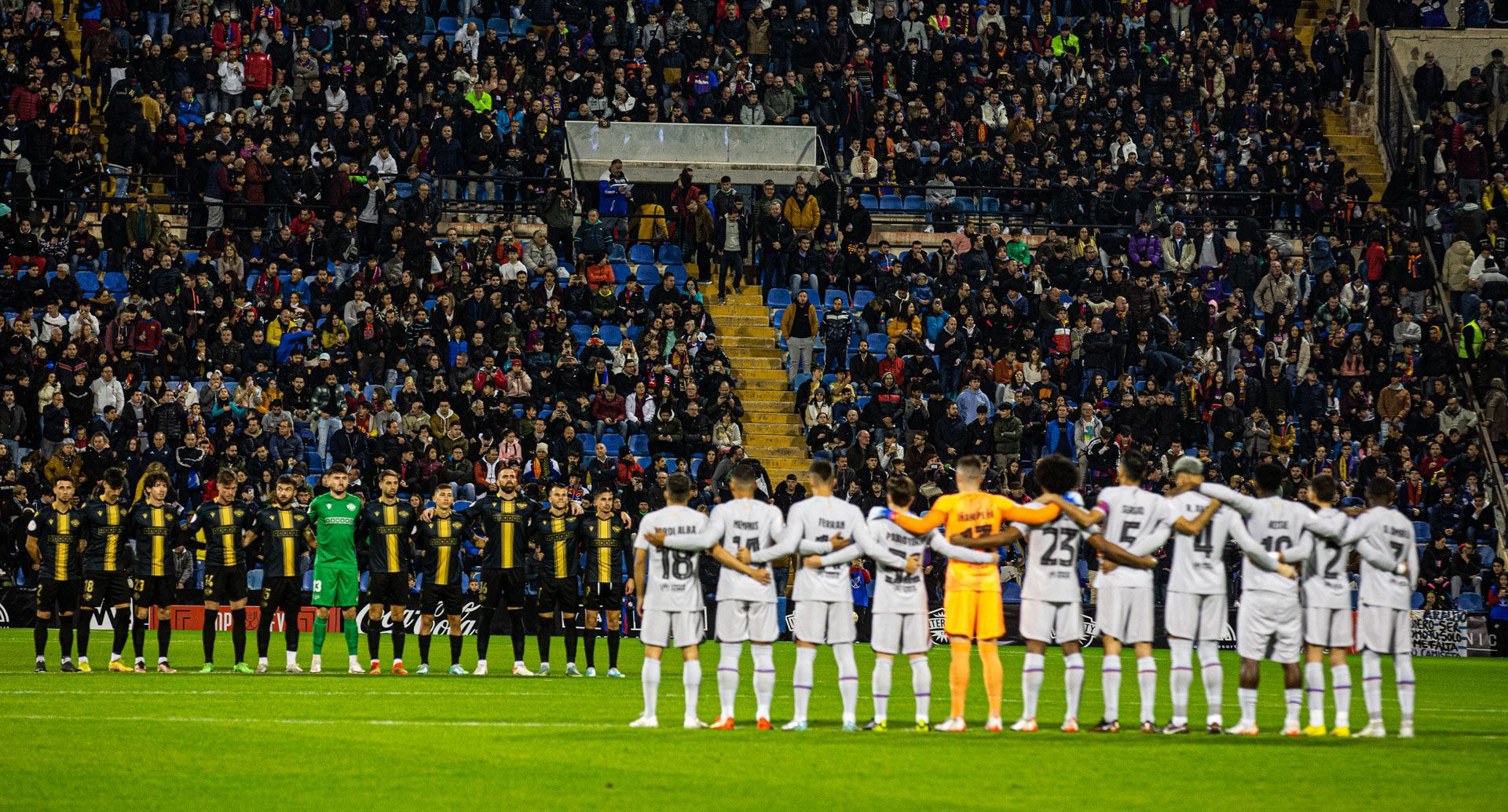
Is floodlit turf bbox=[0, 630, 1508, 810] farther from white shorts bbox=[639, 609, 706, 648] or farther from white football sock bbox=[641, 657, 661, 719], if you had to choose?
white shorts bbox=[639, 609, 706, 648]

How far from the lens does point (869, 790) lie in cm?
1152

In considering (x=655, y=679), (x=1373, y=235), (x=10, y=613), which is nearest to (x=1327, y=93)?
(x=1373, y=235)

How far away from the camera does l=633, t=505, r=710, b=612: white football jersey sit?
14789mm

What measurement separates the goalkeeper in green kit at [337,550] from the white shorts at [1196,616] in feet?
33.4

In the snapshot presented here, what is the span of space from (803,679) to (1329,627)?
426 cm

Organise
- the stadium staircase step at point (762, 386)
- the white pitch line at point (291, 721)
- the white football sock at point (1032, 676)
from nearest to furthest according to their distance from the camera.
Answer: the white football sock at point (1032, 676) → the white pitch line at point (291, 721) → the stadium staircase step at point (762, 386)

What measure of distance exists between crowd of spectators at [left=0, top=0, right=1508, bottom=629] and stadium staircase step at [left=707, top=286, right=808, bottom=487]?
57 centimetres

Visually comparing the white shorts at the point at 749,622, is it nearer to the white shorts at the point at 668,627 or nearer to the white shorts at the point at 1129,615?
the white shorts at the point at 668,627

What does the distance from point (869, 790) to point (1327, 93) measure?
34.8 meters

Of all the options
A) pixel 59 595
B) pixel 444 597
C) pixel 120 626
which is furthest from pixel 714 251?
pixel 59 595

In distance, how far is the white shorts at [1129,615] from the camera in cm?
1449

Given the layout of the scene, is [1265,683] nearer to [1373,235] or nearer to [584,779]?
[584,779]

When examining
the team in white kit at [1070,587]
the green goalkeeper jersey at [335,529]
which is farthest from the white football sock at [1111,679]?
the green goalkeeper jersey at [335,529]

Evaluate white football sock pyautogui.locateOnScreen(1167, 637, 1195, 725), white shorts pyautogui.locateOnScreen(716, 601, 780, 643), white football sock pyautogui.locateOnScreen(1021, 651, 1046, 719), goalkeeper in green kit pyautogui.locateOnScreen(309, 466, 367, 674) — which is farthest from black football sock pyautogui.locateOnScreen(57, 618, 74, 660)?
white football sock pyautogui.locateOnScreen(1167, 637, 1195, 725)
